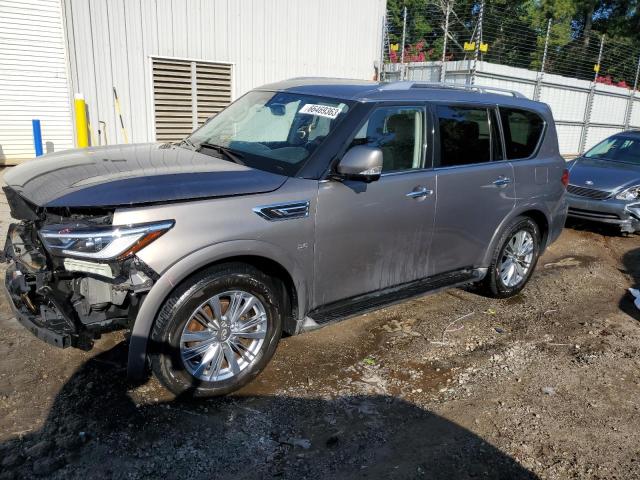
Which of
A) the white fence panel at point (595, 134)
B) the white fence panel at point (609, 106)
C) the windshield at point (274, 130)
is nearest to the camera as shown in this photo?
the windshield at point (274, 130)

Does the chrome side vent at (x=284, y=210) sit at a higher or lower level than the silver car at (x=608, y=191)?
higher

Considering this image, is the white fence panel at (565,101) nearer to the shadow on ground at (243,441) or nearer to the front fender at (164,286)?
the shadow on ground at (243,441)

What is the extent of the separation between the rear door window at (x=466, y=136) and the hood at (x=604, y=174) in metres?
→ 4.24

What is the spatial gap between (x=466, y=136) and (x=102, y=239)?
10.0 feet

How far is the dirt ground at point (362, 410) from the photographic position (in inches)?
114

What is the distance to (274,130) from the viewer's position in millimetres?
4098

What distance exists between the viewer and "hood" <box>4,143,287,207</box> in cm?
293

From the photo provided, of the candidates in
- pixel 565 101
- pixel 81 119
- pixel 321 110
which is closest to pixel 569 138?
pixel 565 101

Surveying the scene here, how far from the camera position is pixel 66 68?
9.50 m

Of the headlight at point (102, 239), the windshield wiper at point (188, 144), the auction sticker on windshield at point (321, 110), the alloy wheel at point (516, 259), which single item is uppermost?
the auction sticker on windshield at point (321, 110)

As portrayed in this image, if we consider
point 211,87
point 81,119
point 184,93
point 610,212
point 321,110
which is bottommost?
point 610,212

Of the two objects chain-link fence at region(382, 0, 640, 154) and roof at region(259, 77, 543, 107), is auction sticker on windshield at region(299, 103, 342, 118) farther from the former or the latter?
chain-link fence at region(382, 0, 640, 154)

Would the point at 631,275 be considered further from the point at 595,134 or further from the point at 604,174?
the point at 595,134

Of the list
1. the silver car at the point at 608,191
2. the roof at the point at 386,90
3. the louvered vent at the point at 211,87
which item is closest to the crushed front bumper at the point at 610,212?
the silver car at the point at 608,191
